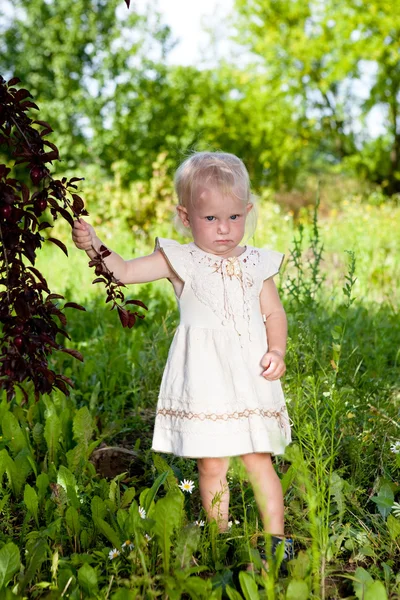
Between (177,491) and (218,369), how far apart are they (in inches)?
16.3

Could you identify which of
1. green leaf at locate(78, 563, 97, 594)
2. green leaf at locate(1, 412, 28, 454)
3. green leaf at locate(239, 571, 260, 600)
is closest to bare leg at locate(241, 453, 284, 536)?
green leaf at locate(239, 571, 260, 600)

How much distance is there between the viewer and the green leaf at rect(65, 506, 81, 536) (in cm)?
224

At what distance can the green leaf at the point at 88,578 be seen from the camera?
1886mm

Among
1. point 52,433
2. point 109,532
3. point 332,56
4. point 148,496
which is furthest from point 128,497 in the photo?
point 332,56

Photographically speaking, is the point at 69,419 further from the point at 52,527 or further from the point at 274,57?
the point at 274,57

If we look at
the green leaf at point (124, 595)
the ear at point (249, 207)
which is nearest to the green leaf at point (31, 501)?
the green leaf at point (124, 595)

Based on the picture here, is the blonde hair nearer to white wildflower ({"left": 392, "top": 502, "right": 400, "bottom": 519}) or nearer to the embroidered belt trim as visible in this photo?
the embroidered belt trim

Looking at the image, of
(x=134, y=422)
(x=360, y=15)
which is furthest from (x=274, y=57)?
(x=134, y=422)

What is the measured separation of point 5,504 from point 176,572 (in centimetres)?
97

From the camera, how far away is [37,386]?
202 centimetres

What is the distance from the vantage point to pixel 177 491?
2.17 m

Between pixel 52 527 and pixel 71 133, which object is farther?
pixel 71 133

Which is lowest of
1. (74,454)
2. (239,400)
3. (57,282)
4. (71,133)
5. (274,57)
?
(74,454)

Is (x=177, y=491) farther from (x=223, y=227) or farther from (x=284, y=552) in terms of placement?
(x=223, y=227)
